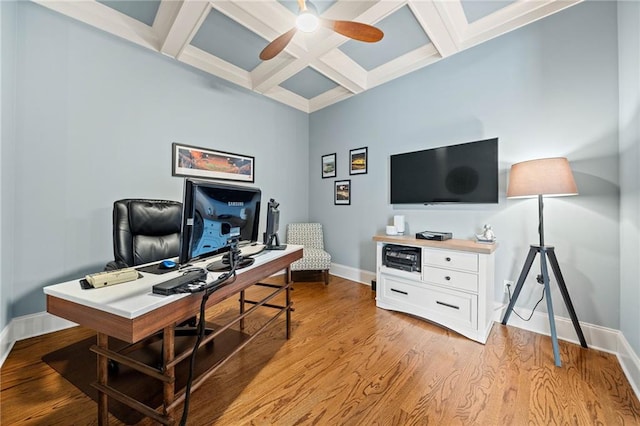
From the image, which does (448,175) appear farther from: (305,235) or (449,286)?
Result: (305,235)

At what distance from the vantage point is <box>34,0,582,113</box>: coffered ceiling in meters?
2.07

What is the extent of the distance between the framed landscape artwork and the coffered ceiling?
1009mm

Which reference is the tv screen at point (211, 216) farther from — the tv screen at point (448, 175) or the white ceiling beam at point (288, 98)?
the white ceiling beam at point (288, 98)

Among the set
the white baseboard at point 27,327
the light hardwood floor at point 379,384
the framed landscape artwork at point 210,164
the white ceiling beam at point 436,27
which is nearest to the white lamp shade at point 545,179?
the light hardwood floor at point 379,384

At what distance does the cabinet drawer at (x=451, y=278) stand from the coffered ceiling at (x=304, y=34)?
7.58ft

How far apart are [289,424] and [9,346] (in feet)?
7.44

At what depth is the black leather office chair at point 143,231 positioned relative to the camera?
1799 millimetres

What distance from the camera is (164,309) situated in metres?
0.92

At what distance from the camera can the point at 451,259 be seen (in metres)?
2.17

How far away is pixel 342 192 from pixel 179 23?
8.81 feet

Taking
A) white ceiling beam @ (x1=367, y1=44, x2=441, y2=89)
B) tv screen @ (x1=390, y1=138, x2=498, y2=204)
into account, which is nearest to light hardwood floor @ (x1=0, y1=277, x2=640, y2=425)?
tv screen @ (x1=390, y1=138, x2=498, y2=204)

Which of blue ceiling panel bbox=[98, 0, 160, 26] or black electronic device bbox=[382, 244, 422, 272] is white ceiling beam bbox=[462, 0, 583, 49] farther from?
blue ceiling panel bbox=[98, 0, 160, 26]

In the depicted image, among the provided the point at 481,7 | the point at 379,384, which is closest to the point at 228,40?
the point at 481,7

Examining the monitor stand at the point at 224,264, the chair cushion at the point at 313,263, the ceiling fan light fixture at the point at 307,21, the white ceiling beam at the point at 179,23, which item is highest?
the white ceiling beam at the point at 179,23
